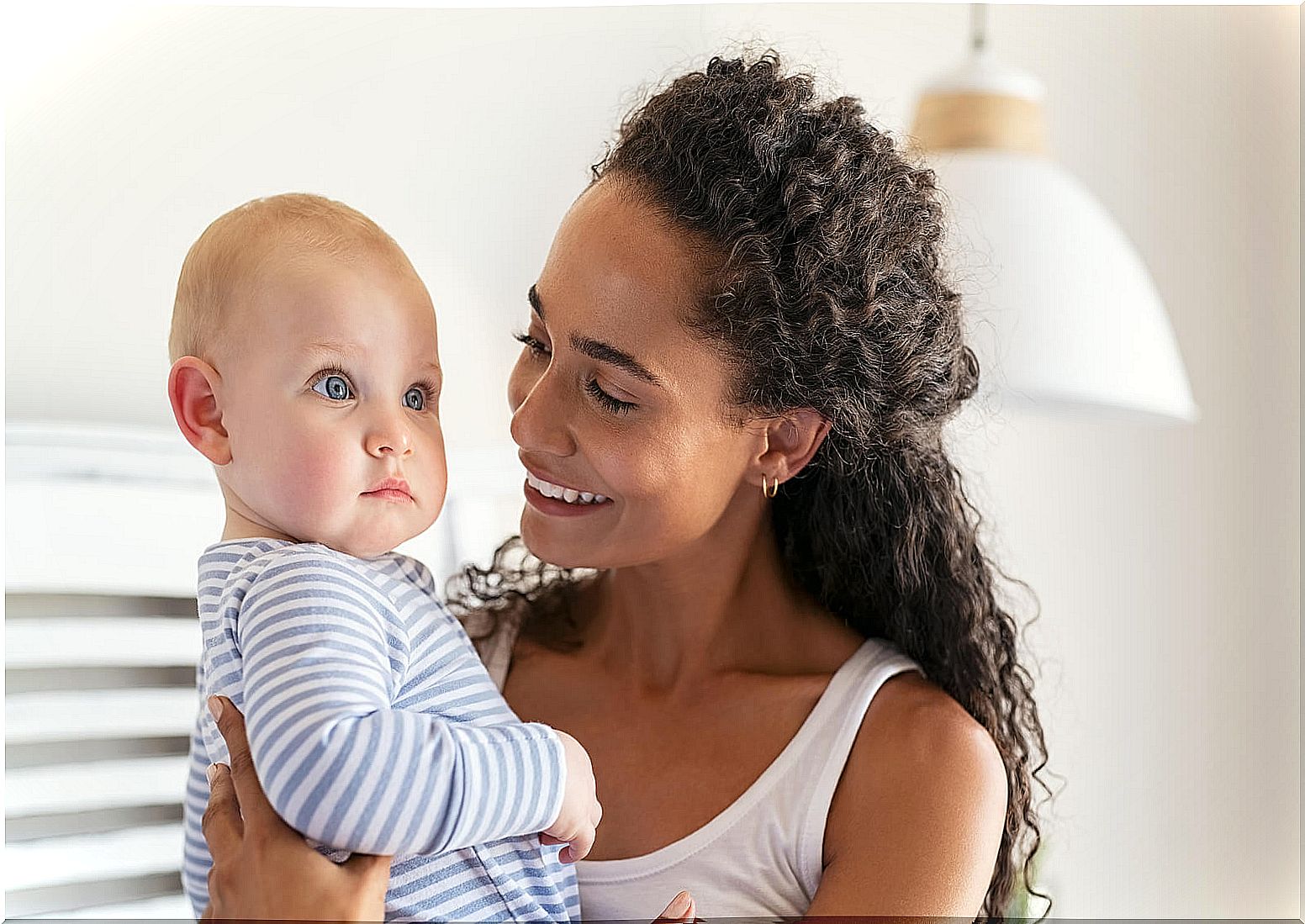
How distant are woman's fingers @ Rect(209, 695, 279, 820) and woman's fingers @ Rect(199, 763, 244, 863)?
0.02 m

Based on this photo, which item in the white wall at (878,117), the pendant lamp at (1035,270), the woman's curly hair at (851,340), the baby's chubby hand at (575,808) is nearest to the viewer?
the baby's chubby hand at (575,808)

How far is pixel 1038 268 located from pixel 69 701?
3.49 feet

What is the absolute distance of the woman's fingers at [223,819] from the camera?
30.2 inches

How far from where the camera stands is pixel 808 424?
992 millimetres

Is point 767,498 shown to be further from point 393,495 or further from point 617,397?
point 393,495

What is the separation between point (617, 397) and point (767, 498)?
0.25 meters

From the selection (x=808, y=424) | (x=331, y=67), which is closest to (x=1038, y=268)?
(x=808, y=424)

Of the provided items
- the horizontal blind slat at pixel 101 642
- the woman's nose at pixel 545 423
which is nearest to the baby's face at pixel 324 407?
the woman's nose at pixel 545 423

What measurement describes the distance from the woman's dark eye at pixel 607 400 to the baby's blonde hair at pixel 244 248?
6.6 inches

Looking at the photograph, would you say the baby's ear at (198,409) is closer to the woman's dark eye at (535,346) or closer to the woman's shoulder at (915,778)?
the woman's dark eye at (535,346)

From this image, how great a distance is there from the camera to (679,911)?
2.75ft

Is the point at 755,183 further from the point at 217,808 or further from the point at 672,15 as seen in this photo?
the point at 217,808

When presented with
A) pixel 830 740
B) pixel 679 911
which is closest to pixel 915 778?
pixel 830 740

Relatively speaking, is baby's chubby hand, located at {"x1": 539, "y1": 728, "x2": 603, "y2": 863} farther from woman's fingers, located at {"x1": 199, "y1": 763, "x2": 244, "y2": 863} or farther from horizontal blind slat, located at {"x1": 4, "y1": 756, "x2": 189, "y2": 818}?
horizontal blind slat, located at {"x1": 4, "y1": 756, "x2": 189, "y2": 818}
